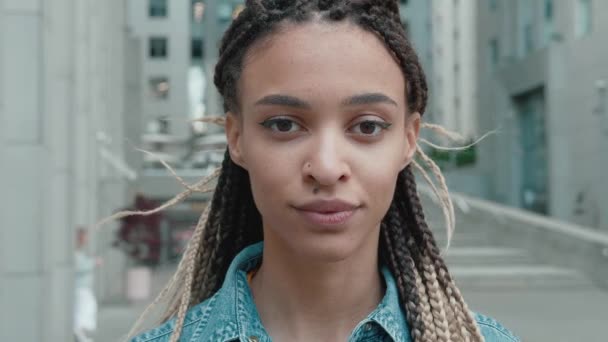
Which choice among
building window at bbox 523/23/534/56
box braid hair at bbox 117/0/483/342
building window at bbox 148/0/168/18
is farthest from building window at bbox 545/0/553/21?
building window at bbox 148/0/168/18

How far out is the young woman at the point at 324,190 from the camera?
179cm

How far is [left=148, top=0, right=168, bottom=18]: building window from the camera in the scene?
1921 inches

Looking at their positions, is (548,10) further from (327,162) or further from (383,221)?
(327,162)

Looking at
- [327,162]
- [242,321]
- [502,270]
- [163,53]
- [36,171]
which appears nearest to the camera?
[327,162]

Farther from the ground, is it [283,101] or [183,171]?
[283,101]

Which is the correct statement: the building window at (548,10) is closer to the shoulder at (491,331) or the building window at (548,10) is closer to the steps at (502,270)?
the steps at (502,270)

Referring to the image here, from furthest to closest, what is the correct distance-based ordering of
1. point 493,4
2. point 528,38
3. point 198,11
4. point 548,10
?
point 198,11, point 493,4, point 528,38, point 548,10

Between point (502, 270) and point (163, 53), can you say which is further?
point (163, 53)

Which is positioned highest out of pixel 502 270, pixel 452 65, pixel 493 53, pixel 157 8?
pixel 157 8

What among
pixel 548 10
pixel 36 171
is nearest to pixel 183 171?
pixel 548 10

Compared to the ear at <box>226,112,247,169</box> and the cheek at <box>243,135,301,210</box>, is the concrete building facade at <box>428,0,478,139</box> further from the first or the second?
the cheek at <box>243,135,301,210</box>

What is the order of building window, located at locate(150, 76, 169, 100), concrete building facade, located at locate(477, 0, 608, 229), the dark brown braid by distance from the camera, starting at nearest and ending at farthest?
the dark brown braid, concrete building facade, located at locate(477, 0, 608, 229), building window, located at locate(150, 76, 169, 100)

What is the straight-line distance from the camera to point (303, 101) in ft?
5.89

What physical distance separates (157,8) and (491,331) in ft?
161
